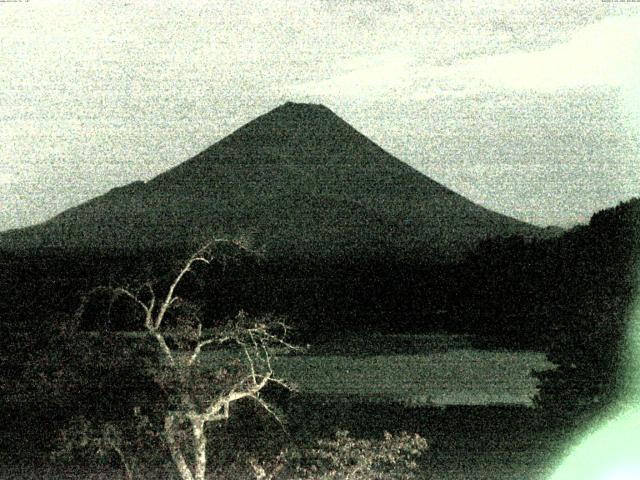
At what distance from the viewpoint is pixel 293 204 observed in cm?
10594

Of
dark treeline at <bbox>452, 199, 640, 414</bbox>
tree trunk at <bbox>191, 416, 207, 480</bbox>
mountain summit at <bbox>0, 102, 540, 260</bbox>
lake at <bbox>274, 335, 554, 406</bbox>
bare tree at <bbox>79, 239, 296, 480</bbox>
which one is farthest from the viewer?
mountain summit at <bbox>0, 102, 540, 260</bbox>

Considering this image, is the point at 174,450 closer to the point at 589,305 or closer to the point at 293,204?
the point at 589,305

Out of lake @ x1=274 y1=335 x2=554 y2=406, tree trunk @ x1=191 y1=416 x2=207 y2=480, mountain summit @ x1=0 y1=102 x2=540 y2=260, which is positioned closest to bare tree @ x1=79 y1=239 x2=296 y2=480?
tree trunk @ x1=191 y1=416 x2=207 y2=480

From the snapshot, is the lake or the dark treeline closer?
the dark treeline

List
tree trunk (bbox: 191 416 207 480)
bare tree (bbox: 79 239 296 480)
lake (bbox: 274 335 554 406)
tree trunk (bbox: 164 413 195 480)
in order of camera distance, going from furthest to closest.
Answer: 1. lake (bbox: 274 335 554 406)
2. tree trunk (bbox: 164 413 195 480)
3. tree trunk (bbox: 191 416 207 480)
4. bare tree (bbox: 79 239 296 480)

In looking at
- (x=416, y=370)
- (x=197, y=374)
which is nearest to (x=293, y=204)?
(x=416, y=370)

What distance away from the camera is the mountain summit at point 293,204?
86.4 meters

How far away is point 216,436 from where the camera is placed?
38.6 ft

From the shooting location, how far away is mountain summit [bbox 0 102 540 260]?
283 ft

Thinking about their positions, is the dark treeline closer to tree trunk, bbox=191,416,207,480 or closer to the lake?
the lake

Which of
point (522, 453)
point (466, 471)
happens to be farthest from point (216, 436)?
point (522, 453)

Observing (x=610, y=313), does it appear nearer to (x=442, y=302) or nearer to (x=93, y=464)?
(x=93, y=464)

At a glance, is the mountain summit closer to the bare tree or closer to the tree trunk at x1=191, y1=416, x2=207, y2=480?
the bare tree

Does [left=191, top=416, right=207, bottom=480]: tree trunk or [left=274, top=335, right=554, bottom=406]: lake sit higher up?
[left=191, top=416, right=207, bottom=480]: tree trunk
